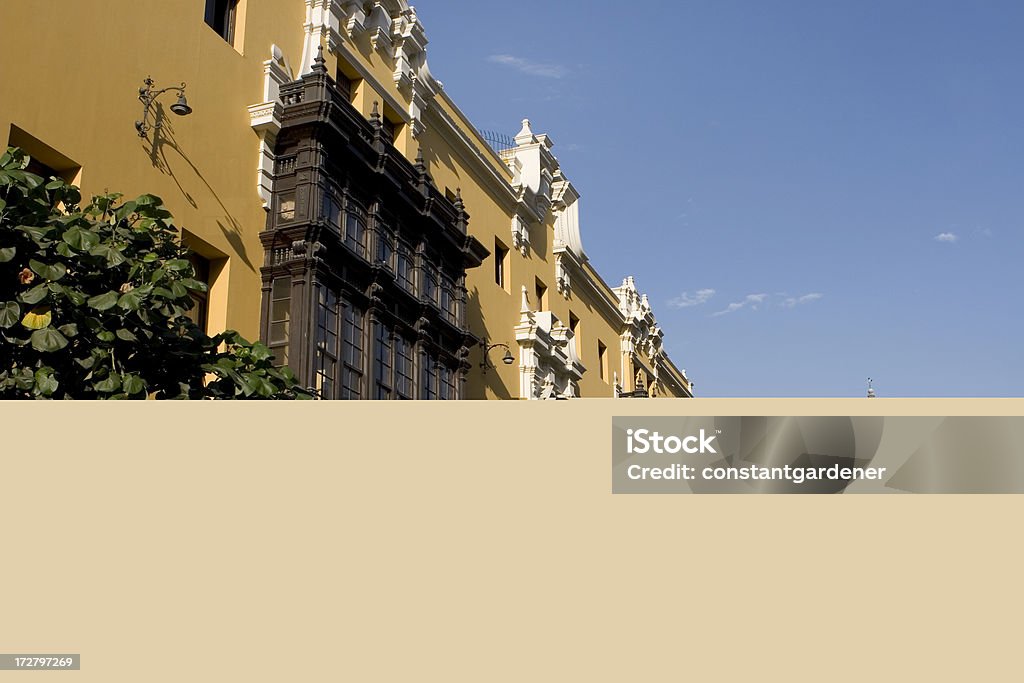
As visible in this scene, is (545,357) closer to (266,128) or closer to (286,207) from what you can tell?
(286,207)

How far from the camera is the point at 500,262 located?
2972 centimetres

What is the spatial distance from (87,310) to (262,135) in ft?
27.6

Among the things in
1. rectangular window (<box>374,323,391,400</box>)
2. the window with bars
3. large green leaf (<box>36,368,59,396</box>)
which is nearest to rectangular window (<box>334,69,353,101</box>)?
rectangular window (<box>374,323,391,400</box>)

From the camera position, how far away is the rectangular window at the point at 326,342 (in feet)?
58.0

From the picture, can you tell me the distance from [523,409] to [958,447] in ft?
8.59

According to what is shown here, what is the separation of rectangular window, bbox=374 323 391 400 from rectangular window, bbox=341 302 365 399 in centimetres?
50

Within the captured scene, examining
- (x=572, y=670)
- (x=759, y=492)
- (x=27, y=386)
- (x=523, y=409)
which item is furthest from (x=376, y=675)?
(x=27, y=386)

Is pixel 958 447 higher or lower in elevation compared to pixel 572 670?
higher

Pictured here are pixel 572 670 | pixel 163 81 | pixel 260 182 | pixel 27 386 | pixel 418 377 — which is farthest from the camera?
pixel 418 377

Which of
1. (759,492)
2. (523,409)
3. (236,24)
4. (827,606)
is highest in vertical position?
(236,24)

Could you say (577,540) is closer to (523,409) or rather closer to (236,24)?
(523,409)

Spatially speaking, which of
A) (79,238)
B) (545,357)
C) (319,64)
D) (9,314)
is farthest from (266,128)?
(545,357)

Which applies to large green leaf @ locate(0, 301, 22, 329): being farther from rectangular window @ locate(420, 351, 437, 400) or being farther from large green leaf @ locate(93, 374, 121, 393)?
rectangular window @ locate(420, 351, 437, 400)

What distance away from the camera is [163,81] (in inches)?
654
